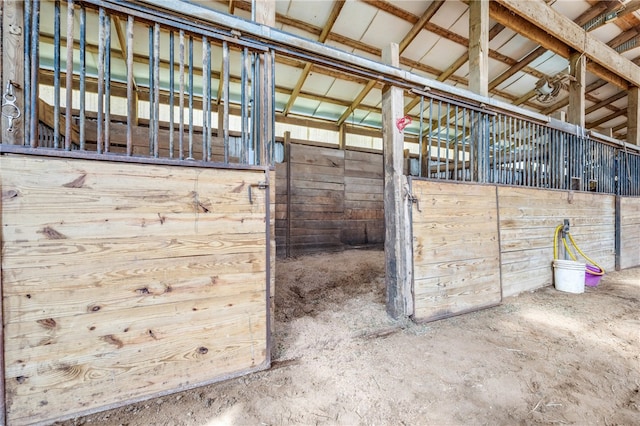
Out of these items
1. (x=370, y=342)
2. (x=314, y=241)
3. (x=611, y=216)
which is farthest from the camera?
(x=314, y=241)

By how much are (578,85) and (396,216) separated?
12.1ft


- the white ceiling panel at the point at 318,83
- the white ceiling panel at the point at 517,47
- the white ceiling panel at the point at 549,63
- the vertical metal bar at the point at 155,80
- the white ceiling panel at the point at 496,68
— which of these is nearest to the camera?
the vertical metal bar at the point at 155,80

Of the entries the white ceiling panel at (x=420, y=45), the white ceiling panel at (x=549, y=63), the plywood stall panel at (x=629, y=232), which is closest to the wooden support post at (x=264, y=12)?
the white ceiling panel at (x=420, y=45)

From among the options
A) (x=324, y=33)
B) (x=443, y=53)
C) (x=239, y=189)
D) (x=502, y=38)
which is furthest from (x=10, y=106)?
(x=502, y=38)

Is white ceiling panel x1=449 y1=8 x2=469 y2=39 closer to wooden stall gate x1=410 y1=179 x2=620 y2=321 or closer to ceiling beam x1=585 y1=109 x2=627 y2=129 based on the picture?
wooden stall gate x1=410 y1=179 x2=620 y2=321

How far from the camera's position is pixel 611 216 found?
3.74m

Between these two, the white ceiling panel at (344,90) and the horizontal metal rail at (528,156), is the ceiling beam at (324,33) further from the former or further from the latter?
the horizontal metal rail at (528,156)

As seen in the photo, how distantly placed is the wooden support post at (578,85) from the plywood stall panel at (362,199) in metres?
2.80

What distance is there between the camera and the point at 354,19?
355 centimetres

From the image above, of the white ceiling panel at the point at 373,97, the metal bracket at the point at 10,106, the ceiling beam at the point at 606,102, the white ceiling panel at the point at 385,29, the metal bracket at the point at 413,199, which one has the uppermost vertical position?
the white ceiling panel at the point at 385,29

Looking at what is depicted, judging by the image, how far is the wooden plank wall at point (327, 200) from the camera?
4.18 meters

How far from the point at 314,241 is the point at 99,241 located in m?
3.36

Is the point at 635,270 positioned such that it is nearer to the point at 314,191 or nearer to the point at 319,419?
the point at 314,191

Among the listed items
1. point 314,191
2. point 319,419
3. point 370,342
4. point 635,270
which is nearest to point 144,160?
point 319,419
